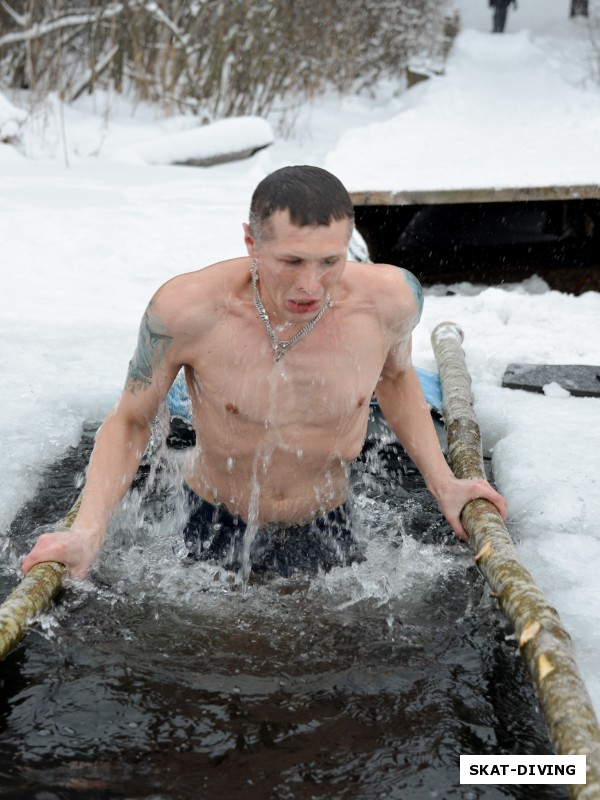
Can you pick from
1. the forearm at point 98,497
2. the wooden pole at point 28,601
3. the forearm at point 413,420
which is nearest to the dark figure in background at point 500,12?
the forearm at point 413,420

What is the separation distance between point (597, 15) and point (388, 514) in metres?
23.1

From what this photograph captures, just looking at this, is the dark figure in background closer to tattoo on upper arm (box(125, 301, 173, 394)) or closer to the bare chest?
the bare chest

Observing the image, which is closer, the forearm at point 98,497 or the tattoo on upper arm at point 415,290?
the forearm at point 98,497

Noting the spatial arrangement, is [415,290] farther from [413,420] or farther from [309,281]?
→ [309,281]

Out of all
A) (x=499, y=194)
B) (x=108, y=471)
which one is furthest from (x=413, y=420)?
(x=499, y=194)

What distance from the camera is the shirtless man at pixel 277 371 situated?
251 cm

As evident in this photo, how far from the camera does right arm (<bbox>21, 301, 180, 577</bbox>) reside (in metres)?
2.57

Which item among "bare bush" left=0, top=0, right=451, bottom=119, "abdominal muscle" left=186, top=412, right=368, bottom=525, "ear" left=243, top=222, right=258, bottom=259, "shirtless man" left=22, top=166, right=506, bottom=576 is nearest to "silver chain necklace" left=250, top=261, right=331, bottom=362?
"shirtless man" left=22, top=166, right=506, bottom=576

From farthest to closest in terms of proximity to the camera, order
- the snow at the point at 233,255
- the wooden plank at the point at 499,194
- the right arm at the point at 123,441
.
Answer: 1. the wooden plank at the point at 499,194
2. the snow at the point at 233,255
3. the right arm at the point at 123,441

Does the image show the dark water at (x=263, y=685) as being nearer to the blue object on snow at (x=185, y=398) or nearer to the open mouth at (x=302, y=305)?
the open mouth at (x=302, y=305)

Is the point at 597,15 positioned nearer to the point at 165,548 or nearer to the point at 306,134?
the point at 306,134

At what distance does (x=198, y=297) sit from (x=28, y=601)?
3.01 ft

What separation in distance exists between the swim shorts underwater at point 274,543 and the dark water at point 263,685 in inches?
2.4

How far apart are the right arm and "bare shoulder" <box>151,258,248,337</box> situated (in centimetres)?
3
